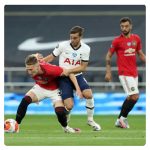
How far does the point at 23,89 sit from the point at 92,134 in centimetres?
1130

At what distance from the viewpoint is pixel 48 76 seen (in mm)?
13414

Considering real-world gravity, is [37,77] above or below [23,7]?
below

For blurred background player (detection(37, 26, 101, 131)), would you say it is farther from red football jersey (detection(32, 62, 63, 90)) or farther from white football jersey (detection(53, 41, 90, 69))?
red football jersey (detection(32, 62, 63, 90))

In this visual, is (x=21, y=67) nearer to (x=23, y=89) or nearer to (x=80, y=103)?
(x=23, y=89)

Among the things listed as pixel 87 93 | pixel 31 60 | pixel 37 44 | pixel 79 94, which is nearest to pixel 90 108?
pixel 87 93

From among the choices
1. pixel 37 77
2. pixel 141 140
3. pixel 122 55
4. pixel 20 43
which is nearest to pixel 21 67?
pixel 20 43

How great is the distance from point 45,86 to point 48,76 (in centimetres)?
32

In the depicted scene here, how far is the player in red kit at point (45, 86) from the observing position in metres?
13.1

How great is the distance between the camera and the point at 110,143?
11.4m

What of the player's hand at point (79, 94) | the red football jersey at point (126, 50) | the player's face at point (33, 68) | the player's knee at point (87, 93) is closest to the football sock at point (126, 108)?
the red football jersey at point (126, 50)

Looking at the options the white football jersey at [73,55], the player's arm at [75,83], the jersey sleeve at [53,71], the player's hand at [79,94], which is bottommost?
the player's hand at [79,94]

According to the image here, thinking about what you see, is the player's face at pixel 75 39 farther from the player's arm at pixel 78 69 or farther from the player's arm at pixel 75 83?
the player's arm at pixel 75 83

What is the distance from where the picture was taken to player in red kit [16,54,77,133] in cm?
1312

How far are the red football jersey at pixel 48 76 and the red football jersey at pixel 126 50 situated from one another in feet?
7.11
